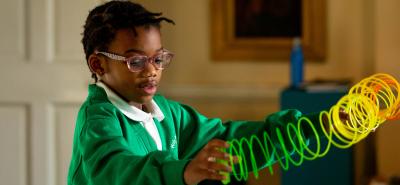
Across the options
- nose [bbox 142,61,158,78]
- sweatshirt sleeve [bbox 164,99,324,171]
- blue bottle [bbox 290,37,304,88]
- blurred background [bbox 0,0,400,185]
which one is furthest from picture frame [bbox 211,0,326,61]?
nose [bbox 142,61,158,78]

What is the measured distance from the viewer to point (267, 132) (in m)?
1.30

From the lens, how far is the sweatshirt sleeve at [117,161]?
955mm

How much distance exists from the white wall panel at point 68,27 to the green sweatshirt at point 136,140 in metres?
1.30

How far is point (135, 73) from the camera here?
1.16 meters

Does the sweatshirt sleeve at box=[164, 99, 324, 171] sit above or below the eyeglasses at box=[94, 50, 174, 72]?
below

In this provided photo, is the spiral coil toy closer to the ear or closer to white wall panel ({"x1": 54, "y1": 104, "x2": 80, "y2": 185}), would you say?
the ear

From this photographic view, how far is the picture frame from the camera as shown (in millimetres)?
2875

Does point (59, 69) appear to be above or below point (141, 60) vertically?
below

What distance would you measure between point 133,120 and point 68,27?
1498mm

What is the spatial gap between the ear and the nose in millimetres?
121

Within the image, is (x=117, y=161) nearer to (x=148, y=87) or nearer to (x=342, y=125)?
(x=148, y=87)

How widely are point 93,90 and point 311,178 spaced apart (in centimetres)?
160

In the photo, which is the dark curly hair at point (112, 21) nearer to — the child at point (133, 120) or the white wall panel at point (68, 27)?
the child at point (133, 120)

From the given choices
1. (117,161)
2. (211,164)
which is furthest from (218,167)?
(117,161)
